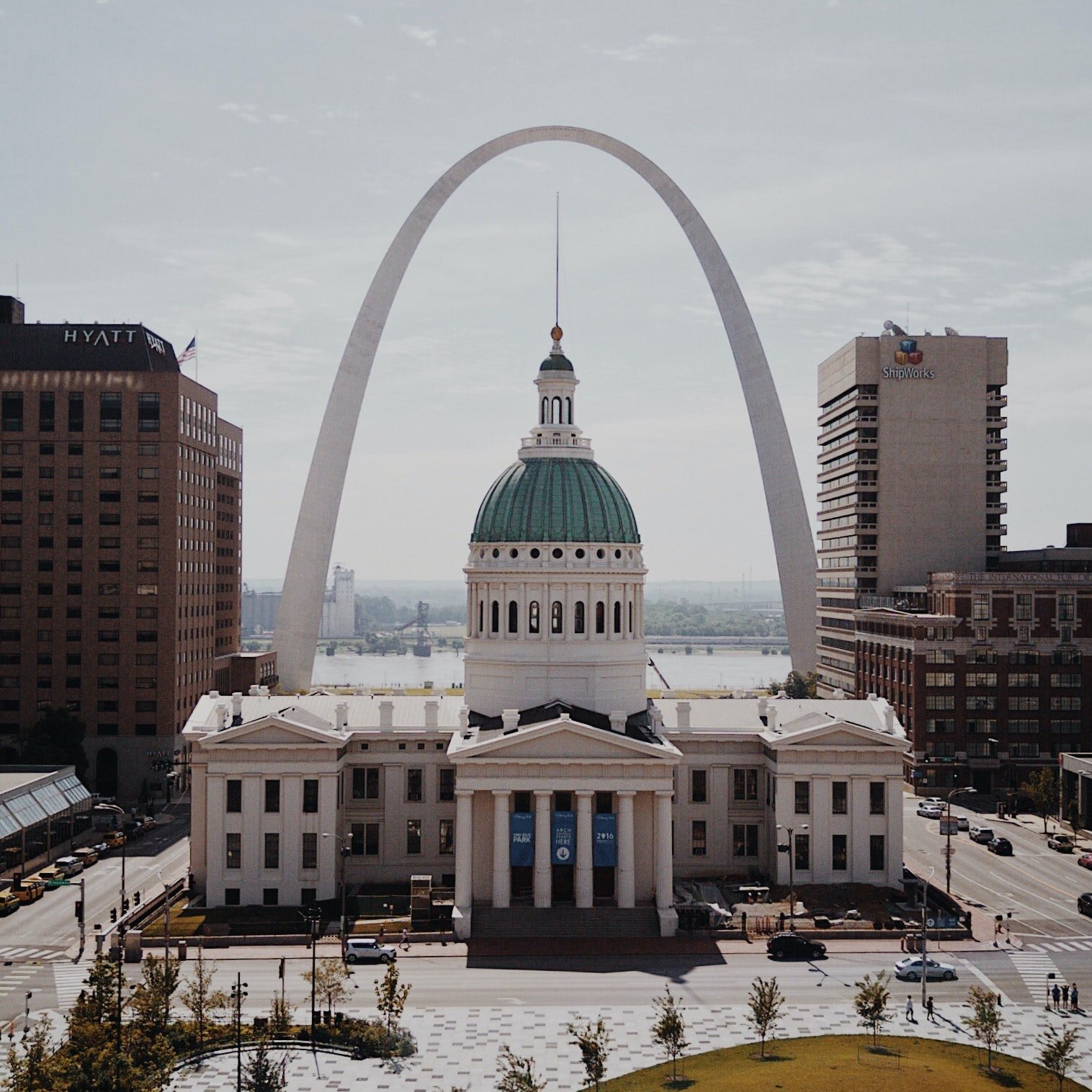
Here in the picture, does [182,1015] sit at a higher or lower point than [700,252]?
lower

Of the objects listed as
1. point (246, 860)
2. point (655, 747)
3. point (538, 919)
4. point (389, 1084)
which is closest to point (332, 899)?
point (246, 860)

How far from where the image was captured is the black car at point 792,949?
265 feet

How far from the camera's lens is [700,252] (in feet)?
559

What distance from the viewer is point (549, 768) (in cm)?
9106

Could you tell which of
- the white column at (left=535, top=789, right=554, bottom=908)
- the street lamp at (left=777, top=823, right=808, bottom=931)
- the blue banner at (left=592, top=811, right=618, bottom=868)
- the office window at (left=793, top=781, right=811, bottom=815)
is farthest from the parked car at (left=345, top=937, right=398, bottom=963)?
the office window at (left=793, top=781, right=811, bottom=815)

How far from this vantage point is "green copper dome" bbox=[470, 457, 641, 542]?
107m

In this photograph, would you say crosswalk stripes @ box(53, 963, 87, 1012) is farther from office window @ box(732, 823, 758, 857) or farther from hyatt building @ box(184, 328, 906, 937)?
office window @ box(732, 823, 758, 857)

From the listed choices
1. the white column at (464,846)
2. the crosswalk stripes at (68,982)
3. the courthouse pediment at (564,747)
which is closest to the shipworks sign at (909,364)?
the courthouse pediment at (564,747)

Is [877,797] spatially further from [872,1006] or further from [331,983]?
[331,983]

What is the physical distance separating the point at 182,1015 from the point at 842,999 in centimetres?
3423

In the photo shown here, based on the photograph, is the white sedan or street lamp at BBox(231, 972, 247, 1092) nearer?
street lamp at BBox(231, 972, 247, 1092)

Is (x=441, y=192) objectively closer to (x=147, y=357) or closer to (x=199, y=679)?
(x=147, y=357)

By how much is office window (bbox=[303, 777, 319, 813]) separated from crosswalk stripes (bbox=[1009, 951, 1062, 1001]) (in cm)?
4686

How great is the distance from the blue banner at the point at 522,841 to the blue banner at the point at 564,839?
1413 mm
